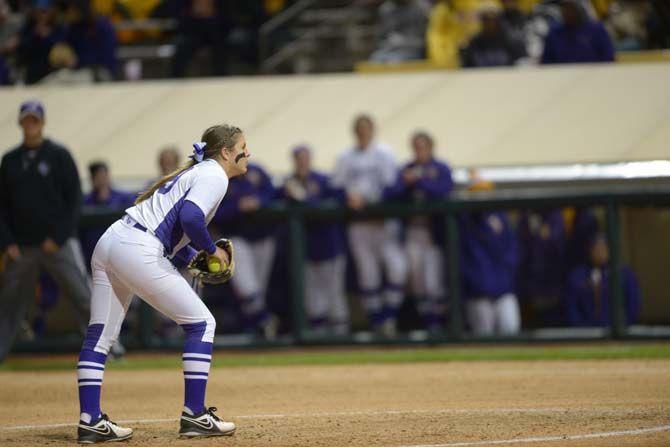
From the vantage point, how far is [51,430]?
7.35 meters

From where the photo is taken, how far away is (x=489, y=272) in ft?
40.6

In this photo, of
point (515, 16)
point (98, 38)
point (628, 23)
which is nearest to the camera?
point (515, 16)

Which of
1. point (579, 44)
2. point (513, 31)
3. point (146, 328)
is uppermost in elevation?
point (513, 31)

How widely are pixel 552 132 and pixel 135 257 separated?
8.35 meters

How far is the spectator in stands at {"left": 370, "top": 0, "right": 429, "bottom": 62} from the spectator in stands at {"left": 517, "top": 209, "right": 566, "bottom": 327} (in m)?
4.22

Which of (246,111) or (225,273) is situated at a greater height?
(246,111)

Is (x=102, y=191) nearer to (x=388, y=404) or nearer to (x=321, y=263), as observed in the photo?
(x=321, y=263)

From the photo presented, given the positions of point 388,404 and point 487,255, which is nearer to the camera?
point 388,404

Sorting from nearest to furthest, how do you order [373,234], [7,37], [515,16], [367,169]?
[373,234], [367,169], [515,16], [7,37]

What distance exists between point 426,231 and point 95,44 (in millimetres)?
6155

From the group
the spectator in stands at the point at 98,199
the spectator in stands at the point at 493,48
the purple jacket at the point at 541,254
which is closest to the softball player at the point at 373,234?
the purple jacket at the point at 541,254

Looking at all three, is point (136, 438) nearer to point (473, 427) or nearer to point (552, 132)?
point (473, 427)

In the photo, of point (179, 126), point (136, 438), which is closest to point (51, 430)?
point (136, 438)

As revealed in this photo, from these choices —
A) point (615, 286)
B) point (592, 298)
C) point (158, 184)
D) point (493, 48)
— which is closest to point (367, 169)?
point (592, 298)
